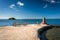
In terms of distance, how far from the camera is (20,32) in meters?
2.69

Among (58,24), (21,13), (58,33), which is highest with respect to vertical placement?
(21,13)

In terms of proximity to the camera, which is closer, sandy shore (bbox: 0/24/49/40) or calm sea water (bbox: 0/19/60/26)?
sandy shore (bbox: 0/24/49/40)

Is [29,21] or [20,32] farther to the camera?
[29,21]

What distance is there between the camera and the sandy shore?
2.53 m

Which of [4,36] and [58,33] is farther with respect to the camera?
[58,33]

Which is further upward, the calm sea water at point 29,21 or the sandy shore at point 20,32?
the calm sea water at point 29,21

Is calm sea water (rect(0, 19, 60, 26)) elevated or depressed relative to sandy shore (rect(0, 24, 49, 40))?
elevated

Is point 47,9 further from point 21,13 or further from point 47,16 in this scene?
point 21,13

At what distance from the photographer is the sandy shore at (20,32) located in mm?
2533

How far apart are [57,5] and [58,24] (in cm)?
38

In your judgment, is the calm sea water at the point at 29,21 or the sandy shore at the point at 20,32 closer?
the sandy shore at the point at 20,32

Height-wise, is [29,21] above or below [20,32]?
above

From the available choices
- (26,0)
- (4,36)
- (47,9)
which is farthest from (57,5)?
(4,36)

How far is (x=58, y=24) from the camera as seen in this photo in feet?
9.23
